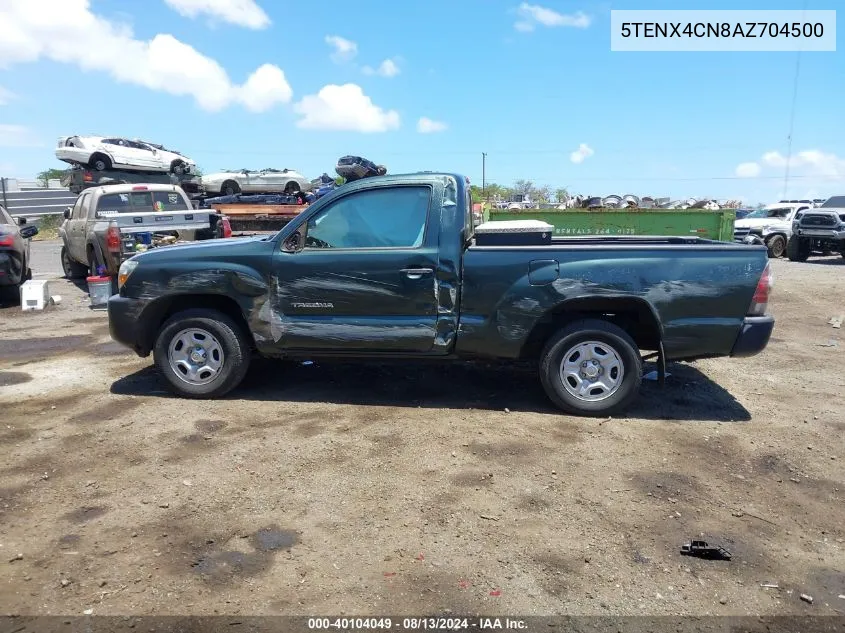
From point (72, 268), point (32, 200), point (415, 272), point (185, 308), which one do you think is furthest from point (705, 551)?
point (32, 200)

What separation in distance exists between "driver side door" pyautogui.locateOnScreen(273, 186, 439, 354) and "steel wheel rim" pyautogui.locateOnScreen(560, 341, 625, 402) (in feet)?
3.57

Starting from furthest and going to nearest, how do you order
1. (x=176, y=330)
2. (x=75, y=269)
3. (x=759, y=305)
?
1. (x=75, y=269)
2. (x=176, y=330)
3. (x=759, y=305)

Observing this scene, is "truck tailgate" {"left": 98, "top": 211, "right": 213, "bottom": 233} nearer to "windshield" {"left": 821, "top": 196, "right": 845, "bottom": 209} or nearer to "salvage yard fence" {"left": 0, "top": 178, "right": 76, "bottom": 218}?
"windshield" {"left": 821, "top": 196, "right": 845, "bottom": 209}

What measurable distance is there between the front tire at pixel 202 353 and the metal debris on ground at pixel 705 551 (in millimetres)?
3555

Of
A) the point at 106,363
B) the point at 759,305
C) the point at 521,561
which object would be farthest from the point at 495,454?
the point at 106,363

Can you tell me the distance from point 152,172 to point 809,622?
2711 centimetres

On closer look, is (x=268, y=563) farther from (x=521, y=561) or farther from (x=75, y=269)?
(x=75, y=269)

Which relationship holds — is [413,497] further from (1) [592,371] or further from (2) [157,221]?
(2) [157,221]

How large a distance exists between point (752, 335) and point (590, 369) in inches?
46.9

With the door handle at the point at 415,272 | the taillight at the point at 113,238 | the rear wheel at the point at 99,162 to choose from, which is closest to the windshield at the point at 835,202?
the door handle at the point at 415,272

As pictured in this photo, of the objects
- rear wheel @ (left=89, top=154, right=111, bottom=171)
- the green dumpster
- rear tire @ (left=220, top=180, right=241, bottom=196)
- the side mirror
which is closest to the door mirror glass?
the side mirror

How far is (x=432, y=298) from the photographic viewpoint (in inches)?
195

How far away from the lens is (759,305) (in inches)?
187

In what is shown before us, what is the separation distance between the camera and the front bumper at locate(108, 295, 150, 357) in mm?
5316
